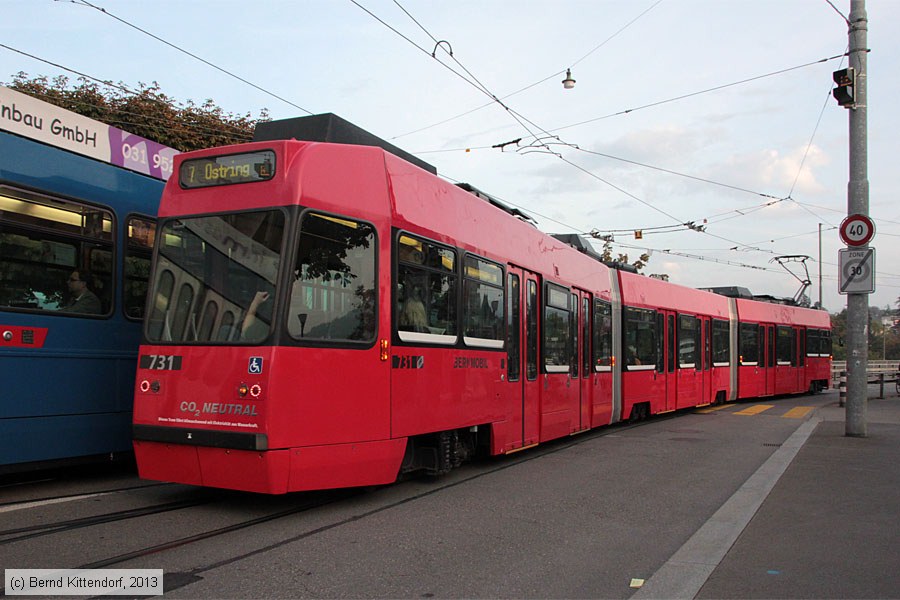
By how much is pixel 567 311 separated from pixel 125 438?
22.7 feet

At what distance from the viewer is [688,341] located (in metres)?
19.3

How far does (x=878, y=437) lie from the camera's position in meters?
12.6

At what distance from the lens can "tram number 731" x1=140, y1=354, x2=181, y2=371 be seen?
248 inches

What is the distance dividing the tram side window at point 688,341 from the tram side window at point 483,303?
10.7m

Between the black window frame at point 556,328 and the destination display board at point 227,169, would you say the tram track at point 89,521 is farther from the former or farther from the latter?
the black window frame at point 556,328

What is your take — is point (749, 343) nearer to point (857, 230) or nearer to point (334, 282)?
point (857, 230)

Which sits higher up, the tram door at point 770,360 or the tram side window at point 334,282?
the tram side window at point 334,282

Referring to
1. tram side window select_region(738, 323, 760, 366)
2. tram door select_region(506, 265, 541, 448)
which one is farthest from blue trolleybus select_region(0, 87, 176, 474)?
tram side window select_region(738, 323, 760, 366)

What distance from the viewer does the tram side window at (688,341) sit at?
1870cm

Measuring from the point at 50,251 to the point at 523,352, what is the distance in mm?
5709

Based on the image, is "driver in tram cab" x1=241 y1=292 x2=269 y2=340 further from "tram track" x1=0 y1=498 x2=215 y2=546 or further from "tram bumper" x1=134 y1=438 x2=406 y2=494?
"tram track" x1=0 y1=498 x2=215 y2=546

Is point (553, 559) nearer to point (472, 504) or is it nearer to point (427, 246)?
point (472, 504)

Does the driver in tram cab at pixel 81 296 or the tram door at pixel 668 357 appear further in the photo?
the tram door at pixel 668 357

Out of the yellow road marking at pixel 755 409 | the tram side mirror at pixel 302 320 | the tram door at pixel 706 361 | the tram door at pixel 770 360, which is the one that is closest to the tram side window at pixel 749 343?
the tram door at pixel 770 360
